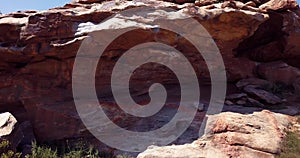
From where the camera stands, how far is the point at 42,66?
853 cm

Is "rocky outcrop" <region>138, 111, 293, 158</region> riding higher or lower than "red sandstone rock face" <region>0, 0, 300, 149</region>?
lower

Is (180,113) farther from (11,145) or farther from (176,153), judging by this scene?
(11,145)

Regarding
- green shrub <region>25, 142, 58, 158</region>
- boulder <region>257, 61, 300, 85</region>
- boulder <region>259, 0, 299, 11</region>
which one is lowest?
green shrub <region>25, 142, 58, 158</region>

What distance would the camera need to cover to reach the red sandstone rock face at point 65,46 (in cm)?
802

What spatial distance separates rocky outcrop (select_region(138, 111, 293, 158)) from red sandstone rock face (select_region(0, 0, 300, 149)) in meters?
2.34

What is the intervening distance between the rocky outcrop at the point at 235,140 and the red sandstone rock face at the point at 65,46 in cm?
234

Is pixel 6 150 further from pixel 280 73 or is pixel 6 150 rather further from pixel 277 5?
pixel 277 5

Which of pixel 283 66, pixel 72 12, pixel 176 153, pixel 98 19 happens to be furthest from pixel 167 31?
pixel 283 66

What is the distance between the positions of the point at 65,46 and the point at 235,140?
482 cm

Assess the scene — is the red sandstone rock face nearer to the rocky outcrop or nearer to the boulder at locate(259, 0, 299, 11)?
the boulder at locate(259, 0, 299, 11)

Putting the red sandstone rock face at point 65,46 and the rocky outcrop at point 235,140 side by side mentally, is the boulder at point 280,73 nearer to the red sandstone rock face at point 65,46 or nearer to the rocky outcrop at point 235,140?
the red sandstone rock face at point 65,46

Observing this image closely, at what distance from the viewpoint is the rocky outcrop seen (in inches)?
264

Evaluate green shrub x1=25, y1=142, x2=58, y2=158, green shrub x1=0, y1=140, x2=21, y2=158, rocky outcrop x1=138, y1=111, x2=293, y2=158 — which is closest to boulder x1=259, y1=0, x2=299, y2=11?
rocky outcrop x1=138, y1=111, x2=293, y2=158

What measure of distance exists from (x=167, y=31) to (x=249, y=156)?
380cm
